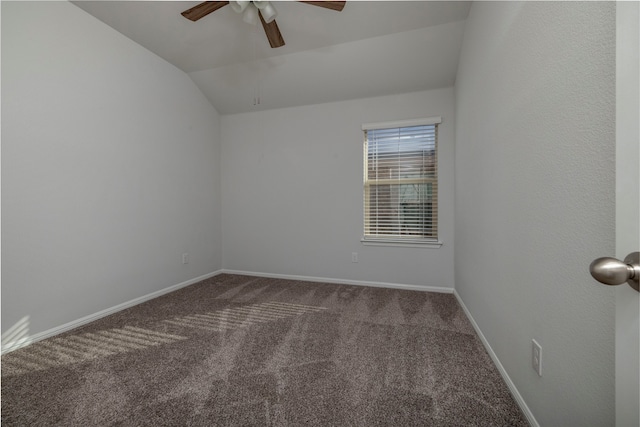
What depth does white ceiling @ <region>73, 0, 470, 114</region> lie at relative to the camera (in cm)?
230

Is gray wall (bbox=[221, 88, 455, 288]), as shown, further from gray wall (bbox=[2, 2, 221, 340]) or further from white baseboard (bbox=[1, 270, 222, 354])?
white baseboard (bbox=[1, 270, 222, 354])

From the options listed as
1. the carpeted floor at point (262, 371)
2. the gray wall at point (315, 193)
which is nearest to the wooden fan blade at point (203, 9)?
the gray wall at point (315, 193)

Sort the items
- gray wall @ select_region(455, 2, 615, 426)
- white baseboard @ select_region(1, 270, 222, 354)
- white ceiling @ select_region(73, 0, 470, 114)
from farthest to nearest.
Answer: white ceiling @ select_region(73, 0, 470, 114) → white baseboard @ select_region(1, 270, 222, 354) → gray wall @ select_region(455, 2, 615, 426)

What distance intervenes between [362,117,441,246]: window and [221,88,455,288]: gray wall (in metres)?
0.10

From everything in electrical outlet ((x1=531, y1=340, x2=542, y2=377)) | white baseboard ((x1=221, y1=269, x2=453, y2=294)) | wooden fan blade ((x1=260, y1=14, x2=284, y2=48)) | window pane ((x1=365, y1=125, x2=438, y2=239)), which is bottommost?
white baseboard ((x1=221, y1=269, x2=453, y2=294))

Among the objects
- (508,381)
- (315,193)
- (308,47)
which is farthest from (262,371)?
(308,47)

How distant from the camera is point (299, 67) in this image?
3.01 m

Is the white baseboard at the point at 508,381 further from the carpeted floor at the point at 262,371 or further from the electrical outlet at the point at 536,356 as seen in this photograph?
the electrical outlet at the point at 536,356

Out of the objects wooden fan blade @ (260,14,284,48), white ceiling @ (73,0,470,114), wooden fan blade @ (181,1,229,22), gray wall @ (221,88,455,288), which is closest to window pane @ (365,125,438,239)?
gray wall @ (221,88,455,288)

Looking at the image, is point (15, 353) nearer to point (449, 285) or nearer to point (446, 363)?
point (446, 363)

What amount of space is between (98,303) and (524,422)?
3.17 metres

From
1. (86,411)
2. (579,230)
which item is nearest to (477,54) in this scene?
(579,230)

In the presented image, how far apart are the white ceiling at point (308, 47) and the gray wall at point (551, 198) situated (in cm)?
82

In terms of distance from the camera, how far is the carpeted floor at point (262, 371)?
1233 millimetres
